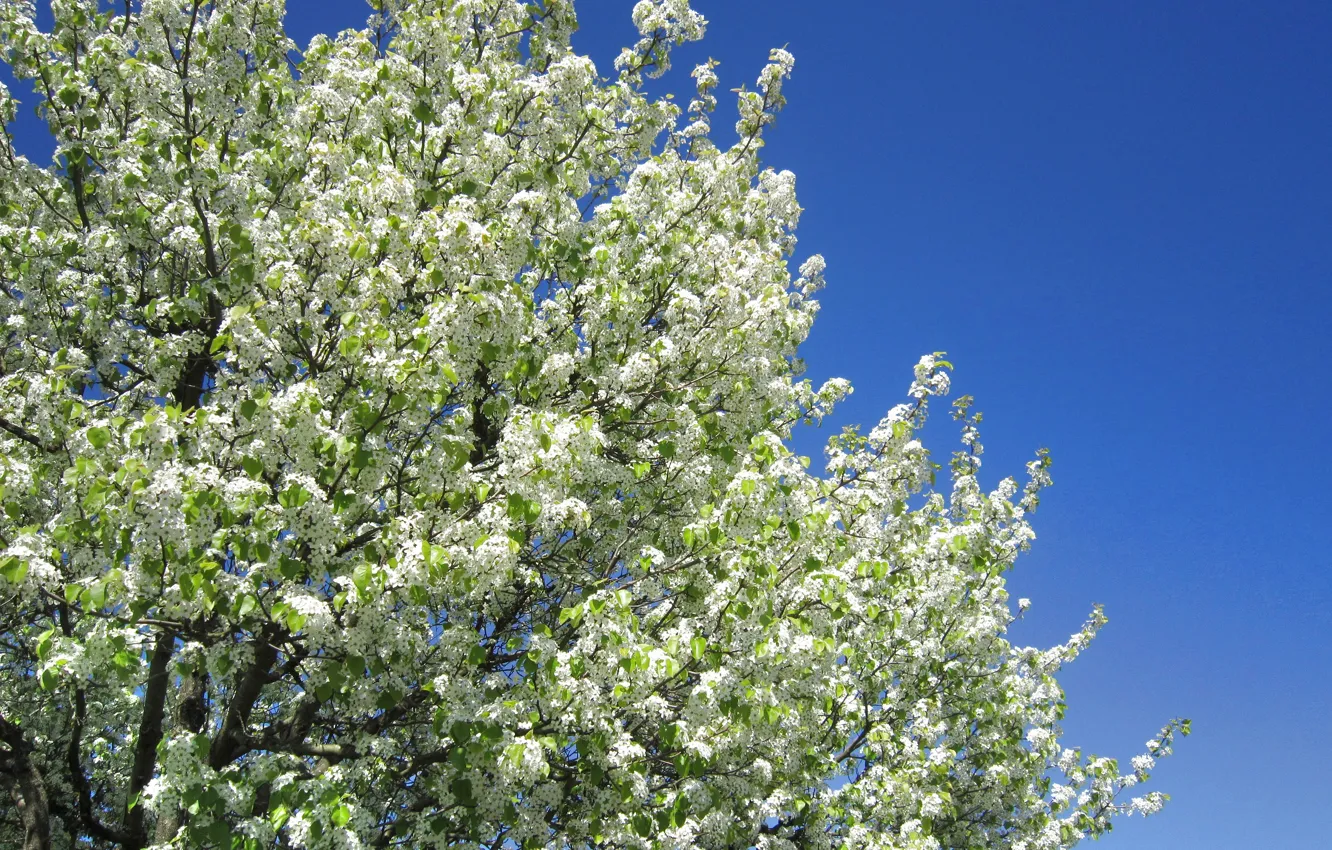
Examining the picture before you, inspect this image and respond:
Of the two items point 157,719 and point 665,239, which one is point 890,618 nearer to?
point 665,239

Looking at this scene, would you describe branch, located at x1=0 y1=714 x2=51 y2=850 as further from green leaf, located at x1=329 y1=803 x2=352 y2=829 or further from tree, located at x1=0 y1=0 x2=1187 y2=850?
green leaf, located at x1=329 y1=803 x2=352 y2=829

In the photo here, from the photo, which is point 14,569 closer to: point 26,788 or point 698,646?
point 26,788

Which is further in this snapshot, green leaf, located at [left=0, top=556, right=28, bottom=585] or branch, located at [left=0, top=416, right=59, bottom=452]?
branch, located at [left=0, top=416, right=59, bottom=452]

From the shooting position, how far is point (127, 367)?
9.38m

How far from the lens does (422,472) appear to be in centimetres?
709

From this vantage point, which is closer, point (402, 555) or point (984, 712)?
point (402, 555)

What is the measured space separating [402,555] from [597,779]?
2517mm

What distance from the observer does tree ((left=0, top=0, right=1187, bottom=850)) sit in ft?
20.9

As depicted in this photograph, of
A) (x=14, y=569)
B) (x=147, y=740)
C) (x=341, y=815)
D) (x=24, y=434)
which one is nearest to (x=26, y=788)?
(x=147, y=740)

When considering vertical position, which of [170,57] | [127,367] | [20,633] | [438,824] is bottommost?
[438,824]

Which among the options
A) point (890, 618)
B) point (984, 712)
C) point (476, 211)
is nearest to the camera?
point (476, 211)

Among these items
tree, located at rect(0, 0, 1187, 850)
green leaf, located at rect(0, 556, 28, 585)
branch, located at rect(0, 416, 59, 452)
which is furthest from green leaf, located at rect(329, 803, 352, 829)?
branch, located at rect(0, 416, 59, 452)

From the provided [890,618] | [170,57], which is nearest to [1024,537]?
[890,618]

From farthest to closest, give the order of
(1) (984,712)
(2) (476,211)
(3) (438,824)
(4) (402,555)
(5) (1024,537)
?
(5) (1024,537)
(1) (984,712)
(2) (476,211)
(3) (438,824)
(4) (402,555)
